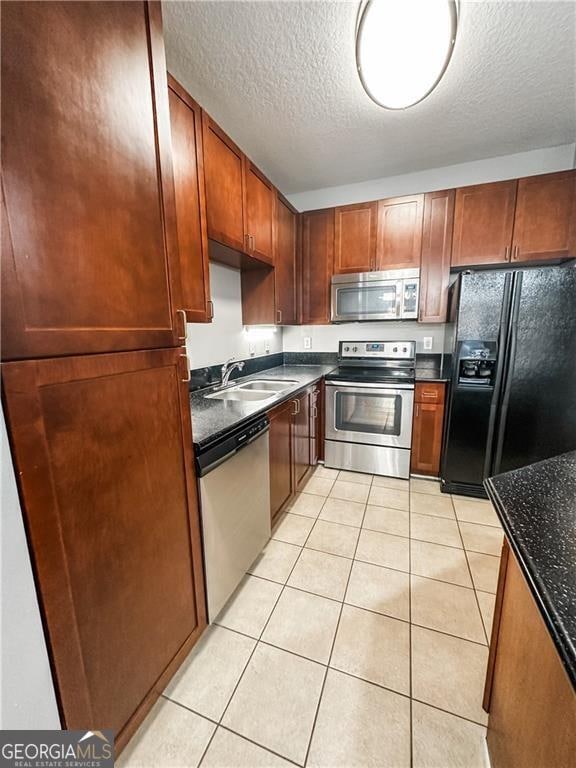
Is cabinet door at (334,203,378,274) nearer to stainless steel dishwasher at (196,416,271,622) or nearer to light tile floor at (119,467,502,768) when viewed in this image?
stainless steel dishwasher at (196,416,271,622)

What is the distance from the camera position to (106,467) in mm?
827

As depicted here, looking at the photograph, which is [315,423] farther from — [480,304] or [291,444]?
[480,304]

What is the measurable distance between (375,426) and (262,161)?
2.49 m

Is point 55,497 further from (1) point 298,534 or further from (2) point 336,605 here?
(1) point 298,534

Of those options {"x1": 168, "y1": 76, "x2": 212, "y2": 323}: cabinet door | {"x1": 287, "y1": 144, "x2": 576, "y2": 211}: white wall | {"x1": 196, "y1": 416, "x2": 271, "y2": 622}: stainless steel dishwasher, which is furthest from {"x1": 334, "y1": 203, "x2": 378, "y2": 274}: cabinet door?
{"x1": 196, "y1": 416, "x2": 271, "y2": 622}: stainless steel dishwasher

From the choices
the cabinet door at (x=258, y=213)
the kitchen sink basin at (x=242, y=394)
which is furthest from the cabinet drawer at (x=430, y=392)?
the cabinet door at (x=258, y=213)

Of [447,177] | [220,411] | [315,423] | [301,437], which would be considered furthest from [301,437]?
[447,177]

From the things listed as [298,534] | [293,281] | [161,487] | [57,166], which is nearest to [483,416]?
[298,534]

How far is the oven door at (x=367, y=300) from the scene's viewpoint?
8.93ft

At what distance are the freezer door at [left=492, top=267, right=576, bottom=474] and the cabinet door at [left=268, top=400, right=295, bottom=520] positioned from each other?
5.23 feet

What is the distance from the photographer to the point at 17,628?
2.07 ft

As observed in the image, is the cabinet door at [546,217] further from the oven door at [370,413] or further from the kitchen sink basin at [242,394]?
the kitchen sink basin at [242,394]

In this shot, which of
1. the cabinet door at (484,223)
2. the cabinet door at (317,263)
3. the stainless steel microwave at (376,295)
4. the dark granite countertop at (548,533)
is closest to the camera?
the dark granite countertop at (548,533)

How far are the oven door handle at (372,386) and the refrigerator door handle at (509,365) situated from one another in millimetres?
641
